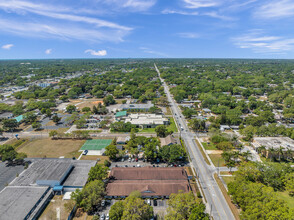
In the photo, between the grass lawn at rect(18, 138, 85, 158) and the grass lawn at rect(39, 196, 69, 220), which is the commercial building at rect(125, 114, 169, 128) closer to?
the grass lawn at rect(18, 138, 85, 158)

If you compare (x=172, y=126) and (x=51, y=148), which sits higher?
(x=172, y=126)

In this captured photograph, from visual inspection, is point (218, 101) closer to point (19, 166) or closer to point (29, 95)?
point (19, 166)

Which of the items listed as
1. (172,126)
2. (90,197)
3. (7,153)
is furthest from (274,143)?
(7,153)

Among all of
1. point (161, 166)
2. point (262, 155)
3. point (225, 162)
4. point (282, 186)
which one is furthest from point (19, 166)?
point (262, 155)

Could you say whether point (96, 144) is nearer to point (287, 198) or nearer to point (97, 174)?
point (97, 174)

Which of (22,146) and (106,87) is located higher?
(106,87)

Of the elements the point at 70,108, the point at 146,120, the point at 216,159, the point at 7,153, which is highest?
the point at 70,108
